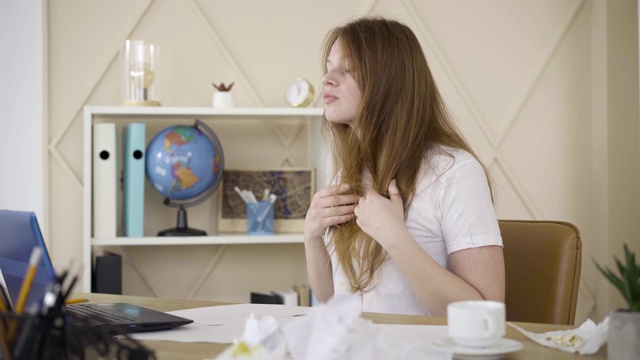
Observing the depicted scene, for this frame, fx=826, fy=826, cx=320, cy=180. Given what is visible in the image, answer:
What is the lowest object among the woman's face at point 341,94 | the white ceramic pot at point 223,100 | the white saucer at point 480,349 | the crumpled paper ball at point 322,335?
the white saucer at point 480,349

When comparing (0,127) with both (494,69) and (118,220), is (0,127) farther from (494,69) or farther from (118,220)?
(494,69)

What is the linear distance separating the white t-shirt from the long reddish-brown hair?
0.08 ft

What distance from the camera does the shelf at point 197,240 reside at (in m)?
2.82

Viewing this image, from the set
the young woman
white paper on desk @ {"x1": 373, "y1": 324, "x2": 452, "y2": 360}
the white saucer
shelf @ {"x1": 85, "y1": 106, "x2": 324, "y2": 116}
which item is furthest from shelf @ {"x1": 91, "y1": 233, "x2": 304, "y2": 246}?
the white saucer

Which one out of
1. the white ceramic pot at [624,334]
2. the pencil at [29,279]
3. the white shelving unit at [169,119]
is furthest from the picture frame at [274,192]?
the pencil at [29,279]

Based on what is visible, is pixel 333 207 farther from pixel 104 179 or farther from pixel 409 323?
pixel 104 179

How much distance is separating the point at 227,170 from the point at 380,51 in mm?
1436

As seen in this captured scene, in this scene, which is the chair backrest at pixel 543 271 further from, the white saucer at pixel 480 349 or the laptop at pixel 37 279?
the laptop at pixel 37 279

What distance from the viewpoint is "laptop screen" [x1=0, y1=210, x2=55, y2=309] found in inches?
43.0

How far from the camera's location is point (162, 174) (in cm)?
286

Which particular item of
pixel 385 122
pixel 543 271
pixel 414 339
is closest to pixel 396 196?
pixel 385 122

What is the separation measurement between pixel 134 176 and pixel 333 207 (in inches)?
51.8

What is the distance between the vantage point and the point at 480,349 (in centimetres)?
99

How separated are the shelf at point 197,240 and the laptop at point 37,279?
1.41m
